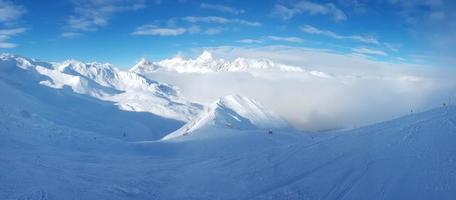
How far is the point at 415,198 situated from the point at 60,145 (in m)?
64.7

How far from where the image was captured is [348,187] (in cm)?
4066

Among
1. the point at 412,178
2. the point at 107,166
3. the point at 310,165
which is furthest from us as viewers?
the point at 107,166

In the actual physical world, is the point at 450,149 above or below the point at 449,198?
above

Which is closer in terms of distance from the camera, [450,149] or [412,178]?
[412,178]

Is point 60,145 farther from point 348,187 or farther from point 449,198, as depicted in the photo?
point 449,198

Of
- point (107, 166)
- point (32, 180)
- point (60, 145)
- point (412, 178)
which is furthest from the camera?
point (60, 145)

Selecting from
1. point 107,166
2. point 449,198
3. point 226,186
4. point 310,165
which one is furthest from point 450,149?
point 107,166

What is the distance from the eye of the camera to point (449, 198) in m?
35.3

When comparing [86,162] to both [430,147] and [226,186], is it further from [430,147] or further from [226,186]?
[430,147]

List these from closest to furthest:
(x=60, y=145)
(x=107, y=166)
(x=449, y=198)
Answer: (x=449, y=198) < (x=107, y=166) < (x=60, y=145)

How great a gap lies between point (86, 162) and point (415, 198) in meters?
40.7

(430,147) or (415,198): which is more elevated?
(430,147)

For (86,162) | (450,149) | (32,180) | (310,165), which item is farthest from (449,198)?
(86,162)

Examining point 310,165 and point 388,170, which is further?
point 310,165
